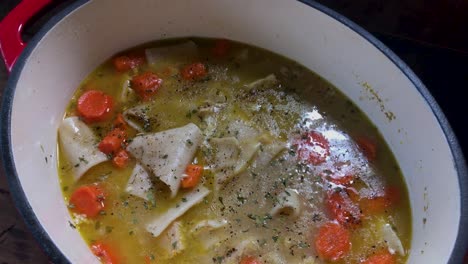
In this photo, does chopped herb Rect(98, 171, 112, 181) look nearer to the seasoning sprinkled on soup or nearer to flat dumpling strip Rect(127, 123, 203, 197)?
the seasoning sprinkled on soup

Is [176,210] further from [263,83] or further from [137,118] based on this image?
[263,83]

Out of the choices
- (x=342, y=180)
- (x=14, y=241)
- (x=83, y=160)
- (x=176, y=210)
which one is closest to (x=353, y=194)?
(x=342, y=180)

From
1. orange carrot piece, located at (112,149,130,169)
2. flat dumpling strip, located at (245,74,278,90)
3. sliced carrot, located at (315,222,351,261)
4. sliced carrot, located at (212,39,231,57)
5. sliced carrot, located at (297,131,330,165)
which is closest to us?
sliced carrot, located at (315,222,351,261)

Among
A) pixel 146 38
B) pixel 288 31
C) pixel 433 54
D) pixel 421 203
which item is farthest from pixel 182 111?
pixel 433 54

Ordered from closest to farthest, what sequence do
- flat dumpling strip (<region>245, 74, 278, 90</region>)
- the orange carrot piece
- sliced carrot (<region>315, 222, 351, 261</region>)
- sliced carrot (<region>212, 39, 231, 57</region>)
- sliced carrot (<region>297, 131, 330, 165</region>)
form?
1. sliced carrot (<region>315, 222, 351, 261</region>)
2. the orange carrot piece
3. sliced carrot (<region>297, 131, 330, 165</region>)
4. flat dumpling strip (<region>245, 74, 278, 90</region>)
5. sliced carrot (<region>212, 39, 231, 57</region>)

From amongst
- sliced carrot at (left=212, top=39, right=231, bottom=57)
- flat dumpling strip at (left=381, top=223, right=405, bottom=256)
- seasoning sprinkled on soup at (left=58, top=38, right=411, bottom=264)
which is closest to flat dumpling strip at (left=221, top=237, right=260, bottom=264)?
seasoning sprinkled on soup at (left=58, top=38, right=411, bottom=264)

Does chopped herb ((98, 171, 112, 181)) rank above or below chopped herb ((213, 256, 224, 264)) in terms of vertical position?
above

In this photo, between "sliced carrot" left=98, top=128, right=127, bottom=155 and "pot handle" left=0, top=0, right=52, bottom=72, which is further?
"sliced carrot" left=98, top=128, right=127, bottom=155

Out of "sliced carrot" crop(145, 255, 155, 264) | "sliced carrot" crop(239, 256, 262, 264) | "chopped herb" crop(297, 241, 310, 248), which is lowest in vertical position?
"sliced carrot" crop(145, 255, 155, 264)
